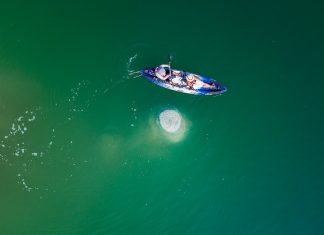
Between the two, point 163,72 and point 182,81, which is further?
point 182,81

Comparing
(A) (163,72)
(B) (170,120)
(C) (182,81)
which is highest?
(A) (163,72)

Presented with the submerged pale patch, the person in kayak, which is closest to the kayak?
the person in kayak

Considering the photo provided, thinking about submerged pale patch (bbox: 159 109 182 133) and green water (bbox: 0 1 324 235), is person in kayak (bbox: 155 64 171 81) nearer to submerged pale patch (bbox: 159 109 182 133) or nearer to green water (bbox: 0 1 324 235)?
green water (bbox: 0 1 324 235)

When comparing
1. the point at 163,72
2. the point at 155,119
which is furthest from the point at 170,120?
the point at 163,72

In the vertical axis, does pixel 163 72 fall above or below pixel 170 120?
above

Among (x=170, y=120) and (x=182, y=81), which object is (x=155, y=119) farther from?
(x=182, y=81)

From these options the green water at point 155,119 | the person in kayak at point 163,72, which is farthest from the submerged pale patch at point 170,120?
the person in kayak at point 163,72
